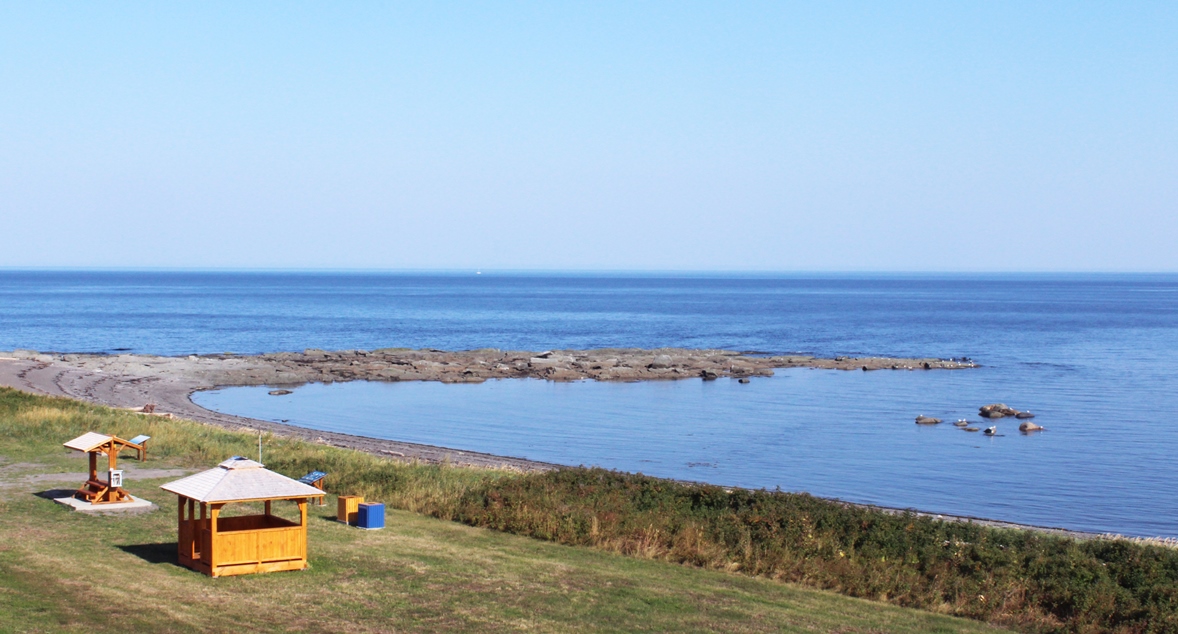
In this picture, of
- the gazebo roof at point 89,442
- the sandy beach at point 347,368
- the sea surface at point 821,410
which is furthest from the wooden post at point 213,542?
the sandy beach at point 347,368

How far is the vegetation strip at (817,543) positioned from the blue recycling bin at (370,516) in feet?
7.91

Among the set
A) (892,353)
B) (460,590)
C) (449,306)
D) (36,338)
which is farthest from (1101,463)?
(449,306)

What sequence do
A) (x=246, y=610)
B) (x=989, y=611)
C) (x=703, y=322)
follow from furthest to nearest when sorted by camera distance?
(x=703, y=322) < (x=989, y=611) < (x=246, y=610)

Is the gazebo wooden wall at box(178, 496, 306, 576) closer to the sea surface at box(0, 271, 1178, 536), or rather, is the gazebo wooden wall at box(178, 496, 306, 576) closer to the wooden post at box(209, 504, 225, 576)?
the wooden post at box(209, 504, 225, 576)

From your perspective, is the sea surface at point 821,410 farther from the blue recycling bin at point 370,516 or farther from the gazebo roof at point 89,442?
the gazebo roof at point 89,442

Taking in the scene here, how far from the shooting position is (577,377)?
258ft

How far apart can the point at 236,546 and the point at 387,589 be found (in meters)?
2.51

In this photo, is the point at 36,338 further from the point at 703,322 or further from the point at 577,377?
the point at 703,322

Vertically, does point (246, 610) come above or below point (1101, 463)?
above

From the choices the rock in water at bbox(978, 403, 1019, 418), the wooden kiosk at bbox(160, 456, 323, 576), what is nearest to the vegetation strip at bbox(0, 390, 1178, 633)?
the wooden kiosk at bbox(160, 456, 323, 576)

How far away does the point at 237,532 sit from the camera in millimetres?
16875

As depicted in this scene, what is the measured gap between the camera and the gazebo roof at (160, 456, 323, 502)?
16.8 meters

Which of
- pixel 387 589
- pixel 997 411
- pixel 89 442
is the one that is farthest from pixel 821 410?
pixel 387 589

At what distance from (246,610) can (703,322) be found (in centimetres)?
13909
